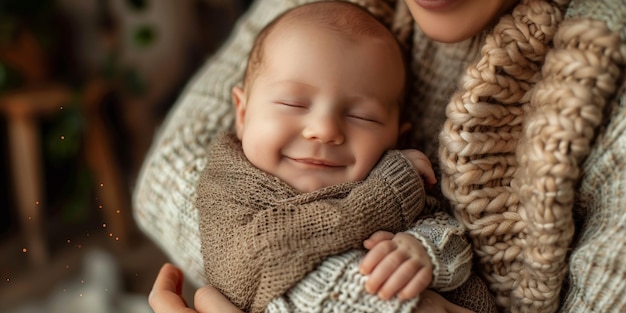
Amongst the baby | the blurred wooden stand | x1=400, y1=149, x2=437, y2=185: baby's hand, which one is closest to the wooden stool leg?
the blurred wooden stand

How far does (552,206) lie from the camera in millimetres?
708

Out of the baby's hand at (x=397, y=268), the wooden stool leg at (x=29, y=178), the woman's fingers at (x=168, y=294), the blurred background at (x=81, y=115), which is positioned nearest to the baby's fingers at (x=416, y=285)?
the baby's hand at (x=397, y=268)

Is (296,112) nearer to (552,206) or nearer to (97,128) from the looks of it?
(552,206)

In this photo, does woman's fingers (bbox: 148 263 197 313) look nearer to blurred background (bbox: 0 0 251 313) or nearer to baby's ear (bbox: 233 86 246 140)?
baby's ear (bbox: 233 86 246 140)

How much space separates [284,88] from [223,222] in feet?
0.63

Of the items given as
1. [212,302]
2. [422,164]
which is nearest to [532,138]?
[422,164]

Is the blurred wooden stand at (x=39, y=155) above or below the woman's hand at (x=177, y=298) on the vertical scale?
below

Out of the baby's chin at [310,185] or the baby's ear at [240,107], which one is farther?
the baby's ear at [240,107]

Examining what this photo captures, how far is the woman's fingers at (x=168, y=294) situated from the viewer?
863 millimetres

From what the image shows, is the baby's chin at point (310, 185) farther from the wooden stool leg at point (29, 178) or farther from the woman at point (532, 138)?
the wooden stool leg at point (29, 178)

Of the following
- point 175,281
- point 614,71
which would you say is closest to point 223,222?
point 175,281

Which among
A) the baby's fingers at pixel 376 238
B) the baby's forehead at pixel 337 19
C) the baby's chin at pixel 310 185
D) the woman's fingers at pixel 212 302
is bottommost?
the woman's fingers at pixel 212 302

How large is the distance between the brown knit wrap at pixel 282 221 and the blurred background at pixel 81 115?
0.88 meters

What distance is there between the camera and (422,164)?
0.88 metres
